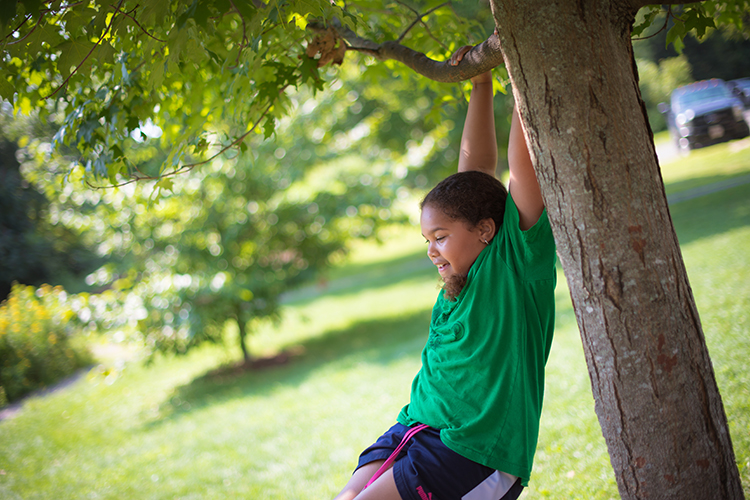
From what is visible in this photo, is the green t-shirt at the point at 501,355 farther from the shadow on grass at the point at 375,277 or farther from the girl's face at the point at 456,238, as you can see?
the shadow on grass at the point at 375,277

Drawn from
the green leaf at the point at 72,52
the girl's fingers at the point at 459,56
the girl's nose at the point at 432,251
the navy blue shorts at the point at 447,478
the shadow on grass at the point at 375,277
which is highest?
the green leaf at the point at 72,52

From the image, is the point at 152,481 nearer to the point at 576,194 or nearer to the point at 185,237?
the point at 185,237

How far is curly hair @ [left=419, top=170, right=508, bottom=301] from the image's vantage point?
1771 mm

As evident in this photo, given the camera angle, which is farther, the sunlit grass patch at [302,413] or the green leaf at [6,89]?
the sunlit grass patch at [302,413]

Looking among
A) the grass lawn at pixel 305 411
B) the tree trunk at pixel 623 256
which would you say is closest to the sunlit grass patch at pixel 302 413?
the grass lawn at pixel 305 411

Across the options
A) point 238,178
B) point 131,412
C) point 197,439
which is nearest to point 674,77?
point 238,178

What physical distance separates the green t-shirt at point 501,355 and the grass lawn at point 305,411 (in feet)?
3.58

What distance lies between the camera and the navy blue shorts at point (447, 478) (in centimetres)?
162

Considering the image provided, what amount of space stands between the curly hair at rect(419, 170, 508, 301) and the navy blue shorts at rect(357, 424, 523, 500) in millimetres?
534

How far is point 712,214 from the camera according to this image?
938 centimetres

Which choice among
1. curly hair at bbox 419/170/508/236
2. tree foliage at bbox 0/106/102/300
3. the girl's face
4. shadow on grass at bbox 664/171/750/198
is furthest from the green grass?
tree foliage at bbox 0/106/102/300

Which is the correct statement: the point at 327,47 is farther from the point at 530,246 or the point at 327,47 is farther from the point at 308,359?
the point at 308,359

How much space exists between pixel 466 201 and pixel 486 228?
117mm

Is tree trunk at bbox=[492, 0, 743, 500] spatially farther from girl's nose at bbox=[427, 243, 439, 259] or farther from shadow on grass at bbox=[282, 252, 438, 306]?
shadow on grass at bbox=[282, 252, 438, 306]
